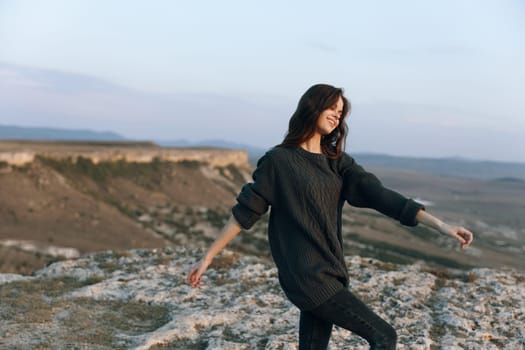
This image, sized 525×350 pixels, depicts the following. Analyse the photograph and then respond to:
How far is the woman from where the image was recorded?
137 inches

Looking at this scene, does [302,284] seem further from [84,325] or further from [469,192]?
[469,192]

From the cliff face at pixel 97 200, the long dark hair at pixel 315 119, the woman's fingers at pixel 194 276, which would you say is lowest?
the cliff face at pixel 97 200

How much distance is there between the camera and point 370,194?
12.2 ft

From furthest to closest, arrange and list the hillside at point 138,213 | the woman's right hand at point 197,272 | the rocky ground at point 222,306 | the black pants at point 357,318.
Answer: the hillside at point 138,213, the rocky ground at point 222,306, the woman's right hand at point 197,272, the black pants at point 357,318

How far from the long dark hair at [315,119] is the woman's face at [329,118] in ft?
0.10

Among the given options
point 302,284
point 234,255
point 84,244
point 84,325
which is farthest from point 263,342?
point 84,244

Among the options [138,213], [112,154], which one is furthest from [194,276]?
[112,154]

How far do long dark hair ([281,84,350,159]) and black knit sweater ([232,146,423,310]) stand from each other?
0.08 meters

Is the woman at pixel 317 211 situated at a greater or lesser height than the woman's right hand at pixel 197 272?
greater

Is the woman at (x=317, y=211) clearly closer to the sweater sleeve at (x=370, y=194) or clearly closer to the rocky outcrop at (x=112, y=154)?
the sweater sleeve at (x=370, y=194)

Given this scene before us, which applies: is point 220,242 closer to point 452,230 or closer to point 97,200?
point 452,230

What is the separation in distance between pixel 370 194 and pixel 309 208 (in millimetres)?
482

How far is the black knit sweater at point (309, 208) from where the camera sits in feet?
Result: 11.5

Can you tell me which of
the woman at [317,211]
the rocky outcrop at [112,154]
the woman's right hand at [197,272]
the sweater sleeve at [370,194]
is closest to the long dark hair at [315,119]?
the woman at [317,211]
